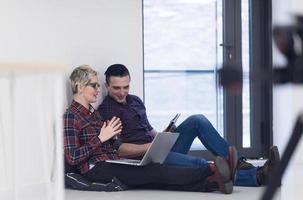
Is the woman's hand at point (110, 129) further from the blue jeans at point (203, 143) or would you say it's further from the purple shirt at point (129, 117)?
the blue jeans at point (203, 143)

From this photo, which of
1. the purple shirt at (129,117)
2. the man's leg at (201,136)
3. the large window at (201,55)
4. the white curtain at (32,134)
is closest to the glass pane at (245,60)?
the large window at (201,55)

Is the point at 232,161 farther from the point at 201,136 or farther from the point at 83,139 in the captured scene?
the point at 83,139

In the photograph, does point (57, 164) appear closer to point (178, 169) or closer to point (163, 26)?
point (178, 169)

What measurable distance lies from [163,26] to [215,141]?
132 centimetres

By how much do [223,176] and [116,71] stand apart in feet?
3.56

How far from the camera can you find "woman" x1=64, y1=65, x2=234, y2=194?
11.9 ft

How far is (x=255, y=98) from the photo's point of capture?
498cm

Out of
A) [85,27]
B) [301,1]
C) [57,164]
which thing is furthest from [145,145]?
[57,164]

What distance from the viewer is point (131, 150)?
12.7 feet

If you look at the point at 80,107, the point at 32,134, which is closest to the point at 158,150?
the point at 80,107

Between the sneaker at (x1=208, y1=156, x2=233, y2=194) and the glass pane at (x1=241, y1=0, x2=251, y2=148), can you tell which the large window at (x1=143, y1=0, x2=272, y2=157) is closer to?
the glass pane at (x1=241, y1=0, x2=251, y2=148)

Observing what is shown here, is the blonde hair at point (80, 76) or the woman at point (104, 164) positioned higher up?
the blonde hair at point (80, 76)

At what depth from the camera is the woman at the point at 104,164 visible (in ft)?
11.9

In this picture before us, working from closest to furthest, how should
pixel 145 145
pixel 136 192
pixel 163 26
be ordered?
pixel 136 192
pixel 145 145
pixel 163 26
